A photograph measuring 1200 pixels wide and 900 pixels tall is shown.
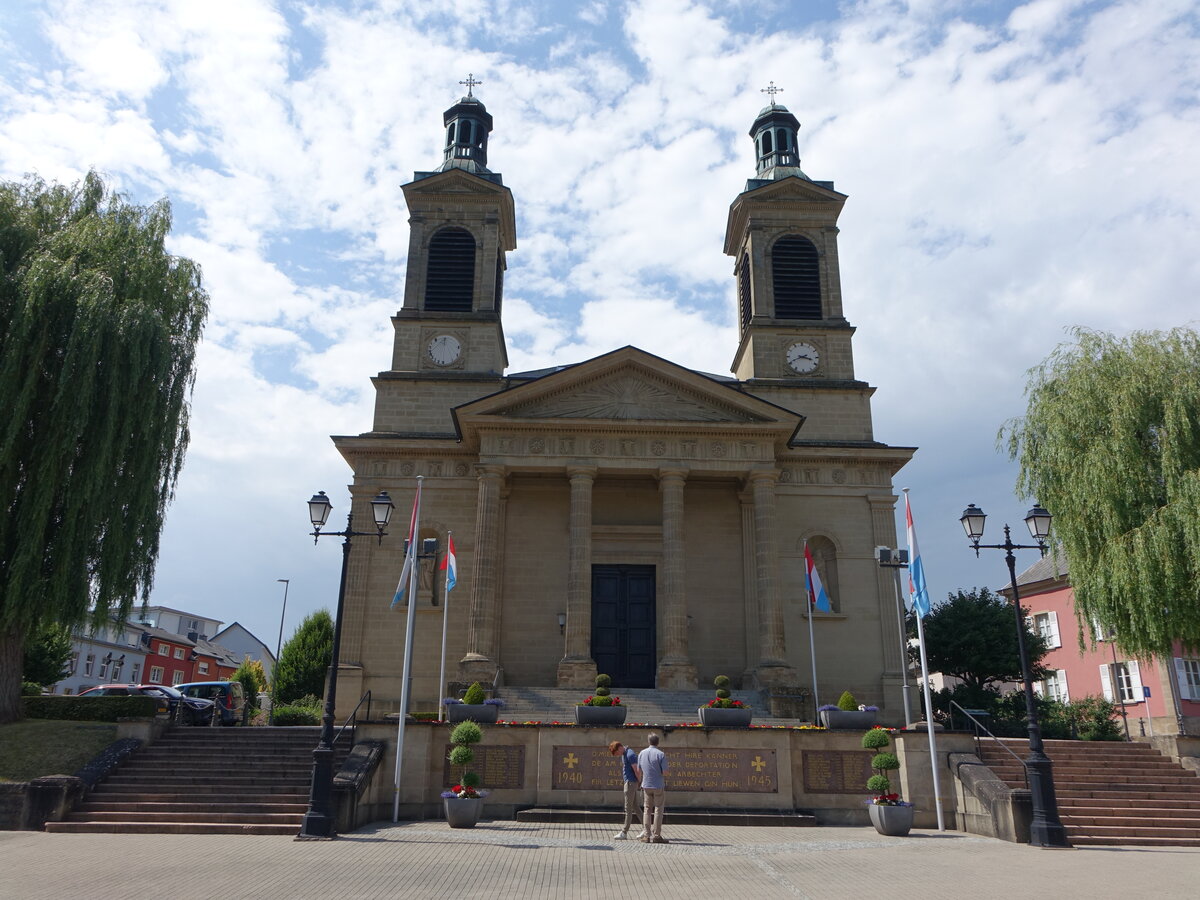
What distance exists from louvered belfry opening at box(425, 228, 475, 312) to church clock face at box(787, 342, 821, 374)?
1224 centimetres

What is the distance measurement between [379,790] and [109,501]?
932 cm

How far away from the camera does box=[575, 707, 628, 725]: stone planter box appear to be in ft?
58.6

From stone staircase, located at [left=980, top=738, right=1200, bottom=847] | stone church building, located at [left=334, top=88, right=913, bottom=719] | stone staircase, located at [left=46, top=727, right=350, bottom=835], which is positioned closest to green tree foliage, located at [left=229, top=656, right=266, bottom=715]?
stone church building, located at [left=334, top=88, right=913, bottom=719]

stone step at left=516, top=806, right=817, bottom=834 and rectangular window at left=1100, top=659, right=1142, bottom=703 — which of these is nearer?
stone step at left=516, top=806, right=817, bottom=834

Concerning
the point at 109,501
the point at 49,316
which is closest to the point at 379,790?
the point at 109,501

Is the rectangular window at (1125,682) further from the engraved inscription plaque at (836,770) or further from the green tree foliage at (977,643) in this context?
the engraved inscription plaque at (836,770)

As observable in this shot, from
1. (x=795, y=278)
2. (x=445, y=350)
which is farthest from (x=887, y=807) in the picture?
(x=795, y=278)

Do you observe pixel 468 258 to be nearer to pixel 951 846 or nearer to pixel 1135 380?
pixel 1135 380

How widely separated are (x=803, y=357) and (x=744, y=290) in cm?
488

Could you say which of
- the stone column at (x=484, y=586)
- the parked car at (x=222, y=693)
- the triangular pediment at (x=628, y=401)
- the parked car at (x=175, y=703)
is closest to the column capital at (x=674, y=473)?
the triangular pediment at (x=628, y=401)

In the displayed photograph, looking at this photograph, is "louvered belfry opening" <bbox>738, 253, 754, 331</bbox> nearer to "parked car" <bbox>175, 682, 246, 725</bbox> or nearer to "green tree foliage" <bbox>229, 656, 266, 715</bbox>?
"parked car" <bbox>175, 682, 246, 725</bbox>

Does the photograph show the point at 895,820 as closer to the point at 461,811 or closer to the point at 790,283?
the point at 461,811

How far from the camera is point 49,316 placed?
19969mm

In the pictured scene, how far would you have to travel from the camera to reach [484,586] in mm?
25734
